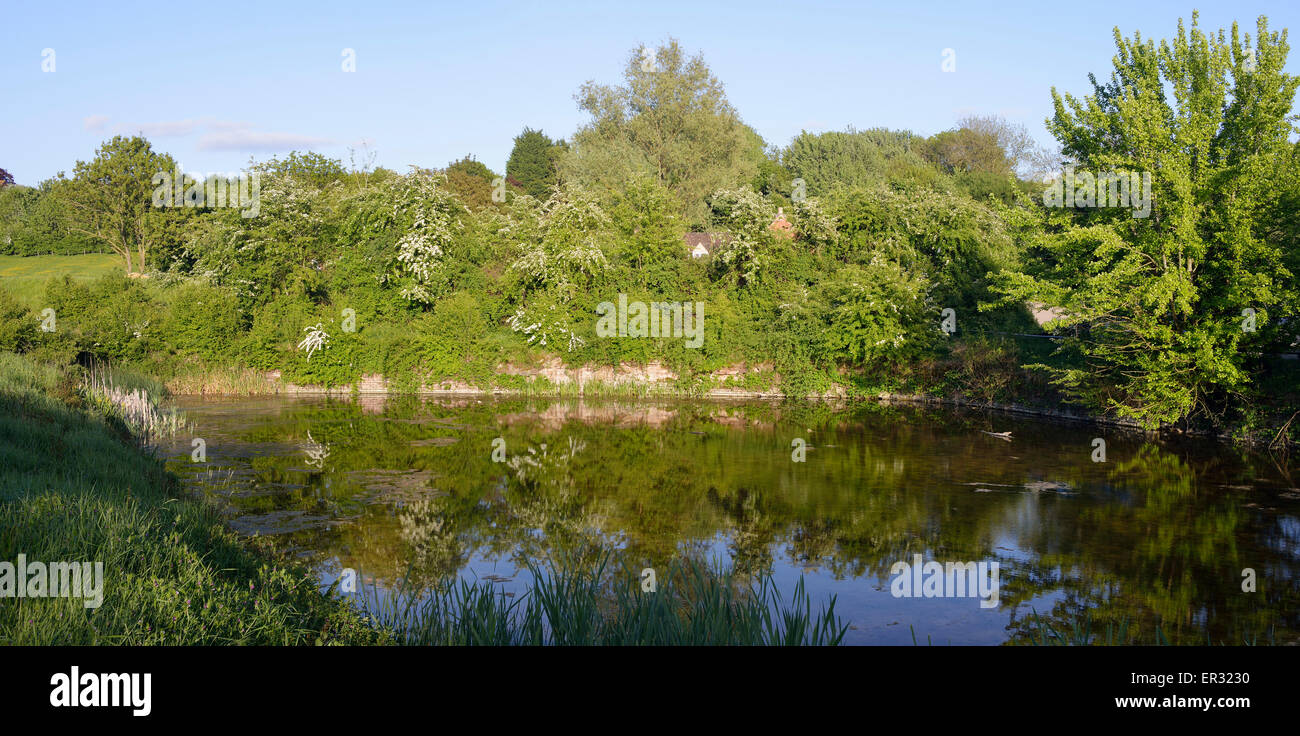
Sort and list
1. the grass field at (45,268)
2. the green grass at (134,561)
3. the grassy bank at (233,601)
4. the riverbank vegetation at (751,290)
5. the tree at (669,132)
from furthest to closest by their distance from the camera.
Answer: the tree at (669,132), the grass field at (45,268), the riverbank vegetation at (751,290), the grassy bank at (233,601), the green grass at (134,561)

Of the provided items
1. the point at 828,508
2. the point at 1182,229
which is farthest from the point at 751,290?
the point at 828,508

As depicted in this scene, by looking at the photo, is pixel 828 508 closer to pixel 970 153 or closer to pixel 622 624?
pixel 622 624

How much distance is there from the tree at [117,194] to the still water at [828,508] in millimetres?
25489

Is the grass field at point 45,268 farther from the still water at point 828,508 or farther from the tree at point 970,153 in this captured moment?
the tree at point 970,153

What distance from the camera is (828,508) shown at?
1170cm

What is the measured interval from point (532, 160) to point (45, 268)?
32.3 m

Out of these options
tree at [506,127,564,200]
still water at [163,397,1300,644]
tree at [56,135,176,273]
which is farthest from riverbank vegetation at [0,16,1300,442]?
tree at [506,127,564,200]

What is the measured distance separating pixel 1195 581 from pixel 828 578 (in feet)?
11.9

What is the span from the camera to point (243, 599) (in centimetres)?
597

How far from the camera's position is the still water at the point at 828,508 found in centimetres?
804

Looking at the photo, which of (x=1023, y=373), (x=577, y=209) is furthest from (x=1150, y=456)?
(x=577, y=209)

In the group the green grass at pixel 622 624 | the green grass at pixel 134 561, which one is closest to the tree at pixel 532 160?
the green grass at pixel 134 561

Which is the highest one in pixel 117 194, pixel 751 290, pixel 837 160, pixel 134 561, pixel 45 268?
pixel 837 160

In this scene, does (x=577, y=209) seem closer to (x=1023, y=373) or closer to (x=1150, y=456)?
(x=1023, y=373)
